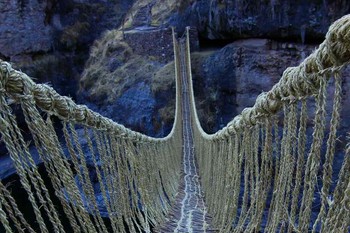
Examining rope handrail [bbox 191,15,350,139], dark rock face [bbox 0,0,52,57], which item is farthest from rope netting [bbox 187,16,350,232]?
dark rock face [bbox 0,0,52,57]

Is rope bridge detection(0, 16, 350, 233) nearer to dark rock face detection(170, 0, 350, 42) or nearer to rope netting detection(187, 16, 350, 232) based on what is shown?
rope netting detection(187, 16, 350, 232)

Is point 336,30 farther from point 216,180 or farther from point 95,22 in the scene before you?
point 95,22

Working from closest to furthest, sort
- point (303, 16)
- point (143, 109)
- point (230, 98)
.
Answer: point (303, 16) < point (230, 98) < point (143, 109)

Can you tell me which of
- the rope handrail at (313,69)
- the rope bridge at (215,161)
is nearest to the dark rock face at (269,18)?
the rope bridge at (215,161)

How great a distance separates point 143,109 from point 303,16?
3891 mm

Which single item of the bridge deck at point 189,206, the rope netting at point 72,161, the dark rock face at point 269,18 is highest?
the dark rock face at point 269,18

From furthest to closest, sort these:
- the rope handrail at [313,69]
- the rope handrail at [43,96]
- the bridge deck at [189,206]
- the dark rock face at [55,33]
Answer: the dark rock face at [55,33] → the bridge deck at [189,206] → the rope handrail at [43,96] → the rope handrail at [313,69]

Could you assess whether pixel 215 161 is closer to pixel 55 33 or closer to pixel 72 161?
pixel 72 161

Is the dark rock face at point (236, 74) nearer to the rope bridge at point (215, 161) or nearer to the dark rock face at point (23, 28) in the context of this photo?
the rope bridge at point (215, 161)

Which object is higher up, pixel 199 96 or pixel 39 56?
pixel 39 56

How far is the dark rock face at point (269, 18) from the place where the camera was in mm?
5059

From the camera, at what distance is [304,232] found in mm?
684

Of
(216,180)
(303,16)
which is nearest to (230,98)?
(303,16)

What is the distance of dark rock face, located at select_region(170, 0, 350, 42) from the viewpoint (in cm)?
506
